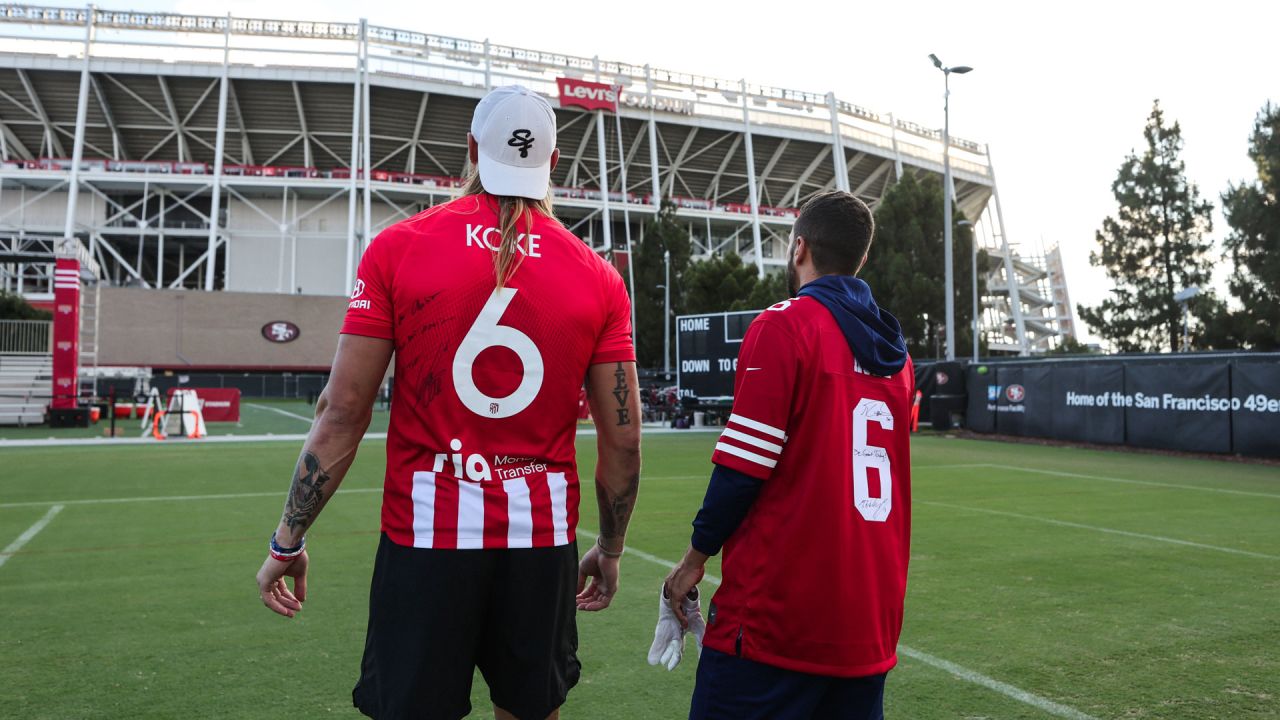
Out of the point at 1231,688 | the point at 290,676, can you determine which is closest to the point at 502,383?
the point at 290,676

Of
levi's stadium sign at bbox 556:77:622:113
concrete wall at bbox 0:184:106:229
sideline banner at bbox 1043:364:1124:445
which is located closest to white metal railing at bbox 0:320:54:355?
concrete wall at bbox 0:184:106:229

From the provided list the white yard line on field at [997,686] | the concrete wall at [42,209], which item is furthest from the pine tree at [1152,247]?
the concrete wall at [42,209]

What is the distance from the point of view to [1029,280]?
9594 cm

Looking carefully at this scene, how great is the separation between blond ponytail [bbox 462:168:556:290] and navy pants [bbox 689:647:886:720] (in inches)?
44.4

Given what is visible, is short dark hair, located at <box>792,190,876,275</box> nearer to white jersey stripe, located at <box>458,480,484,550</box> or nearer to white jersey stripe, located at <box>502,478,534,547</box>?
white jersey stripe, located at <box>502,478,534,547</box>

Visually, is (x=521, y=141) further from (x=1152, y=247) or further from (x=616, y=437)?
(x=1152, y=247)

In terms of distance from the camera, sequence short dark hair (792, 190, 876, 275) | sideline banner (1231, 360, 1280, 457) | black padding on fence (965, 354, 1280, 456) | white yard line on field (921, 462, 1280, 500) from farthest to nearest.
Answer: black padding on fence (965, 354, 1280, 456), sideline banner (1231, 360, 1280, 457), white yard line on field (921, 462, 1280, 500), short dark hair (792, 190, 876, 275)

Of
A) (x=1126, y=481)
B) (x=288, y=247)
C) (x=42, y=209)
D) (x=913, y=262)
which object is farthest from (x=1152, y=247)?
(x=42, y=209)

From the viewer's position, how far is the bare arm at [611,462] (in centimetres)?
256

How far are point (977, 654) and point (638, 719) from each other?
2026 mm

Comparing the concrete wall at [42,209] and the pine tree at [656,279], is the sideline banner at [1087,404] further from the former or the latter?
the concrete wall at [42,209]

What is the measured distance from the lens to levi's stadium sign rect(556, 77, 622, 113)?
64188mm

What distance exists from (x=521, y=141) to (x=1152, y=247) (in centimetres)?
4554

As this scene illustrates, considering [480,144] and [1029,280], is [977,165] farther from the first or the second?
[480,144]
